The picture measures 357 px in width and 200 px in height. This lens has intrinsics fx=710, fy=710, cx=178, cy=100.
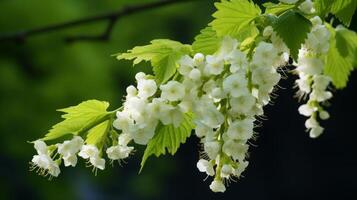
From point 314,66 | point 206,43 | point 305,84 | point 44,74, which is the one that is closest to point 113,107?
point 44,74

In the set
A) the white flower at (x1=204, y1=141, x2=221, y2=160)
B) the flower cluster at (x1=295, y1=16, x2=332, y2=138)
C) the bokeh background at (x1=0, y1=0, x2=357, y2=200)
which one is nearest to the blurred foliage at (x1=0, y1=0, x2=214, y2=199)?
the bokeh background at (x1=0, y1=0, x2=357, y2=200)

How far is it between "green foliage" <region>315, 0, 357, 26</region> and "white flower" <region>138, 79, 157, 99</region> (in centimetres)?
29

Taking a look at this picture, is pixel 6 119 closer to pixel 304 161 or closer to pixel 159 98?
pixel 304 161

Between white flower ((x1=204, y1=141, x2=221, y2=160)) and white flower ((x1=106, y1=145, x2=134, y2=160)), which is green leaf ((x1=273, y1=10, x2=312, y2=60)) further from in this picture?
white flower ((x1=106, y1=145, x2=134, y2=160))

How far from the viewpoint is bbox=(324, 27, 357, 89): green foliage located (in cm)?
126

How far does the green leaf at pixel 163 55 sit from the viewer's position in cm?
102

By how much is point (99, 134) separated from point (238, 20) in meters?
0.27

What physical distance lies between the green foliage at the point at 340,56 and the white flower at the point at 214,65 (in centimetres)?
38

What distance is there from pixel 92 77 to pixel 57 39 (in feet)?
1.54

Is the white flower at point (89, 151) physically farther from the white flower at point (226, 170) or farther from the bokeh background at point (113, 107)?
the bokeh background at point (113, 107)

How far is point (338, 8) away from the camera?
1096mm

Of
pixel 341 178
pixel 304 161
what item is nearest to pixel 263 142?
pixel 304 161

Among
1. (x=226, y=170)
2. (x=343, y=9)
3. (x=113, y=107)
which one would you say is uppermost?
(x=343, y=9)

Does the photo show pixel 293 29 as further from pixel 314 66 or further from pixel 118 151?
pixel 118 151
